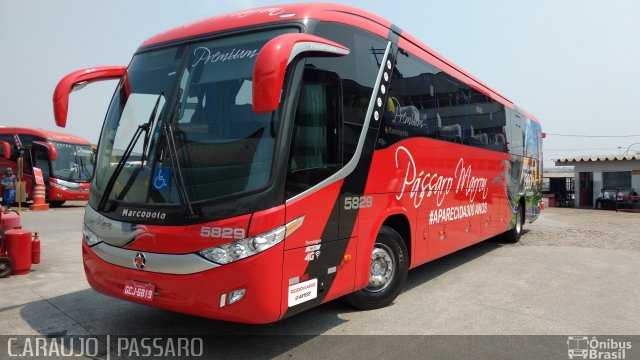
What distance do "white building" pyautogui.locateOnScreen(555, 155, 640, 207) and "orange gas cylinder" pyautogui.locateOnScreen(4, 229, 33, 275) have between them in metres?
28.3

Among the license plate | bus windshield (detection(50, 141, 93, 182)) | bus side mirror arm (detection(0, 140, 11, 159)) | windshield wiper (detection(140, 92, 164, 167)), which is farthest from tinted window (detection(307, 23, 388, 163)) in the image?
bus side mirror arm (detection(0, 140, 11, 159))

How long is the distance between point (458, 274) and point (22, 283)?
21.2ft

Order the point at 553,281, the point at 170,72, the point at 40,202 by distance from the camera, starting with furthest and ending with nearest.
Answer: the point at 40,202 < the point at 553,281 < the point at 170,72

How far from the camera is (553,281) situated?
6.89 m

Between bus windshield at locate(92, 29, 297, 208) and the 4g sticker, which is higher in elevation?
bus windshield at locate(92, 29, 297, 208)

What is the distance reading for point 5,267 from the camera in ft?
21.9

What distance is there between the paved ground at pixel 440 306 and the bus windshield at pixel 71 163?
40.5ft

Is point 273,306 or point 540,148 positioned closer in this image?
point 273,306

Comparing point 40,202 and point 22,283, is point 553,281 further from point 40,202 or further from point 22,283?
point 40,202

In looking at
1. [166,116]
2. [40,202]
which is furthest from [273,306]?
[40,202]

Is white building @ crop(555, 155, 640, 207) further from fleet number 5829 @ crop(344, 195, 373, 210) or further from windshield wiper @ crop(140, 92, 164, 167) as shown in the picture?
windshield wiper @ crop(140, 92, 164, 167)

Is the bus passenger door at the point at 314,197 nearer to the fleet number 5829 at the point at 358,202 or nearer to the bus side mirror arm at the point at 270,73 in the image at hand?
the fleet number 5829 at the point at 358,202

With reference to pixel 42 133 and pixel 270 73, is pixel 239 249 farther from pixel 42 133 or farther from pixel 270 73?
pixel 42 133

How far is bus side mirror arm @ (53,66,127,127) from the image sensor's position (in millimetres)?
4512
